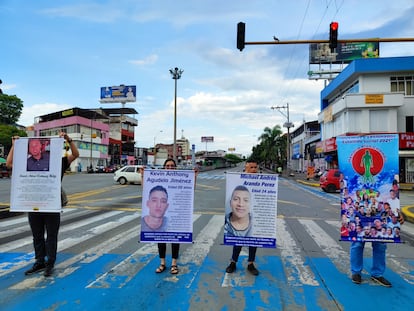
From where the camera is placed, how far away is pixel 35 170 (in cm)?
507

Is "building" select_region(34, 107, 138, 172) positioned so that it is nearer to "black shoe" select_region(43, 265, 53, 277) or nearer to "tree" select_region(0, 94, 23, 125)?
"tree" select_region(0, 94, 23, 125)

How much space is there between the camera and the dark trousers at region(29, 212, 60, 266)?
4.95 meters

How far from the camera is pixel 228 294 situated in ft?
13.9

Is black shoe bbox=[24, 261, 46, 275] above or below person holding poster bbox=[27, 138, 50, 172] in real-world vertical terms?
below

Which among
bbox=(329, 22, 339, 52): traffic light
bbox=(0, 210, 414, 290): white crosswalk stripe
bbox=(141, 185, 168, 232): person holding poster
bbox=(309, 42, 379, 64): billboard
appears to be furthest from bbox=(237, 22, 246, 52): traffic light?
bbox=(309, 42, 379, 64): billboard

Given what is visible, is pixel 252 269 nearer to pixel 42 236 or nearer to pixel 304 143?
pixel 42 236

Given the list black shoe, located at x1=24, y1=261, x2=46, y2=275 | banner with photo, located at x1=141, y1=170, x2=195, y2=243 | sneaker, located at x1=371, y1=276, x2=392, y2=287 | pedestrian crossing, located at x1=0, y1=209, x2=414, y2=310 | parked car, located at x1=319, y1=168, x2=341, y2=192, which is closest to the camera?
pedestrian crossing, located at x1=0, y1=209, x2=414, y2=310

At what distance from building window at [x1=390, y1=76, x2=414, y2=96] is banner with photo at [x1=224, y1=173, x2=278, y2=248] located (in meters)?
29.4

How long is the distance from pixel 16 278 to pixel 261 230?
360 centimetres

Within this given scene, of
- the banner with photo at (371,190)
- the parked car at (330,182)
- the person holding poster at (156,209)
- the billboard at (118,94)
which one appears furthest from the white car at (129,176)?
the billboard at (118,94)

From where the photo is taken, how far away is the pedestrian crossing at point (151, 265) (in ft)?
14.5

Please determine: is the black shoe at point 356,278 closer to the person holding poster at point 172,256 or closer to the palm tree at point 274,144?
the person holding poster at point 172,256

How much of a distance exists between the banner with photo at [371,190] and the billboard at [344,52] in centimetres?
4602

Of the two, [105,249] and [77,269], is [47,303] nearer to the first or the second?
[77,269]
